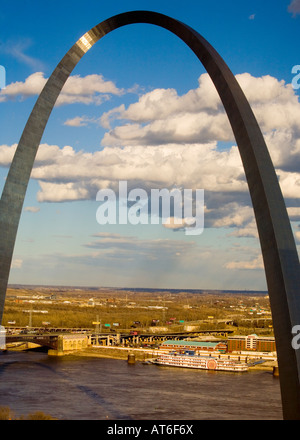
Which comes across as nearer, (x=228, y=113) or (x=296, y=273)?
(x=296, y=273)

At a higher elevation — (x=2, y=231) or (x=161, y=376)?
(x=2, y=231)

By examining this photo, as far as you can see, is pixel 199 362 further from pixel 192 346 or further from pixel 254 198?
pixel 254 198

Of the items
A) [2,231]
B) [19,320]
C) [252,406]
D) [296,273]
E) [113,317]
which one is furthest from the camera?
[113,317]

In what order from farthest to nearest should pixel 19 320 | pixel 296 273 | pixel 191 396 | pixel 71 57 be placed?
pixel 19 320
pixel 191 396
pixel 71 57
pixel 296 273

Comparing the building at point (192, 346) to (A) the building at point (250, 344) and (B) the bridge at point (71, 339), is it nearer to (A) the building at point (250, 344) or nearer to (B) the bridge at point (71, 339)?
(A) the building at point (250, 344)

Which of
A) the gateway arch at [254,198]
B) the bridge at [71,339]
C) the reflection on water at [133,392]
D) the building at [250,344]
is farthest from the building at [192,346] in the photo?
the gateway arch at [254,198]
